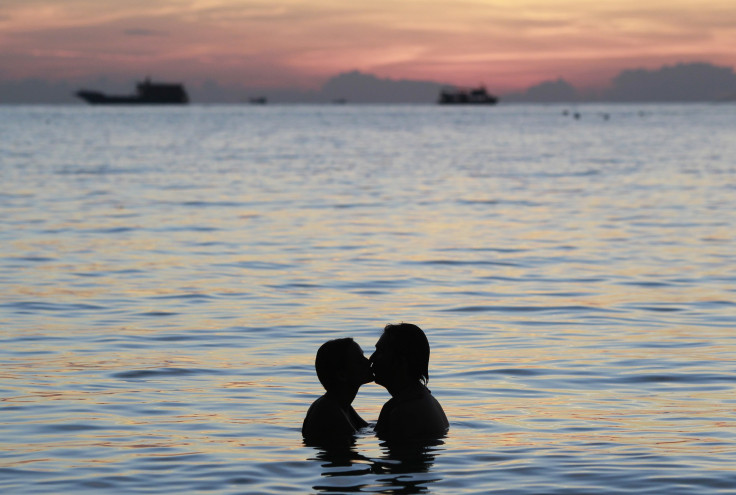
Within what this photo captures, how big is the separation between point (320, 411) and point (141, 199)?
2685 centimetres

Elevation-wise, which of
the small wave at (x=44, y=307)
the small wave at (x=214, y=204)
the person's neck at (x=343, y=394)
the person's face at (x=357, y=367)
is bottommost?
the small wave at (x=214, y=204)

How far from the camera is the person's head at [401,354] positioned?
902cm

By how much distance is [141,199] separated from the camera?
1389 inches

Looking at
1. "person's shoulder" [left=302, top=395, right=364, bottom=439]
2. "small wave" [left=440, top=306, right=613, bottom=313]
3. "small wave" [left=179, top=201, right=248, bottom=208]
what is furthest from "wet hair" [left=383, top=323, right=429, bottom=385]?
"small wave" [left=179, top=201, right=248, bottom=208]

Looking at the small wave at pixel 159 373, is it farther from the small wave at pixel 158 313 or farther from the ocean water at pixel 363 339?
the small wave at pixel 158 313

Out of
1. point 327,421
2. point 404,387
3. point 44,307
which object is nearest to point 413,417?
point 404,387

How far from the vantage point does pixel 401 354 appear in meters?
9.06

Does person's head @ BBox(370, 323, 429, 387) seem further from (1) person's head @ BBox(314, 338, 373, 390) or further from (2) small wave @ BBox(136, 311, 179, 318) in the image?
(2) small wave @ BBox(136, 311, 179, 318)

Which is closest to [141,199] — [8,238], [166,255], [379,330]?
[8,238]

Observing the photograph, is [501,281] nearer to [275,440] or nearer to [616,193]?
[275,440]

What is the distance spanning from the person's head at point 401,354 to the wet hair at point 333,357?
25cm

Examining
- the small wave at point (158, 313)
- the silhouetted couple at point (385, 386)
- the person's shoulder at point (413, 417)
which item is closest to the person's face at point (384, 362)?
the silhouetted couple at point (385, 386)

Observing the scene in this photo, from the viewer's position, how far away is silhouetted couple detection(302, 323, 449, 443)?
29.7 feet

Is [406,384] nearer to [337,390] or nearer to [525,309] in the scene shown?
[337,390]
